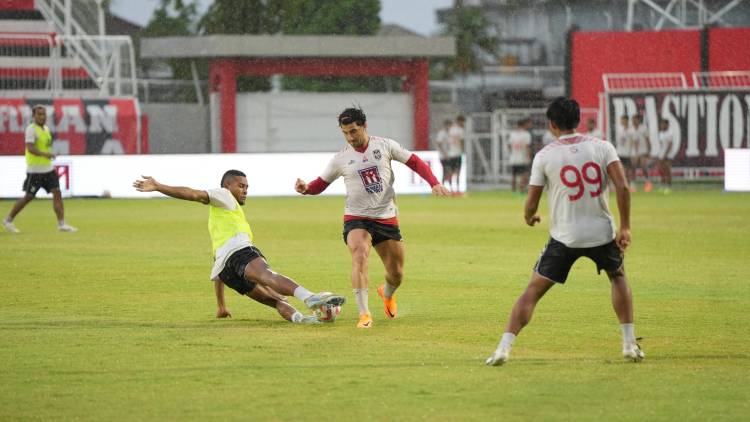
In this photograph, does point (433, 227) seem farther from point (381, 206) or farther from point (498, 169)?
point (498, 169)

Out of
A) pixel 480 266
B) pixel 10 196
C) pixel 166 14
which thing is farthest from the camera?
pixel 166 14

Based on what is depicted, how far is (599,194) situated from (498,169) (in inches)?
1480

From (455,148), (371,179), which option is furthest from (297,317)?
(455,148)

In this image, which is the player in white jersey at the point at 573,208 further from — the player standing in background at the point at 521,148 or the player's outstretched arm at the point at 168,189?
the player standing in background at the point at 521,148

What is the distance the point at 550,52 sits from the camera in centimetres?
7912

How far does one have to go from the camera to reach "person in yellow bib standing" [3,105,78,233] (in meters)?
21.8

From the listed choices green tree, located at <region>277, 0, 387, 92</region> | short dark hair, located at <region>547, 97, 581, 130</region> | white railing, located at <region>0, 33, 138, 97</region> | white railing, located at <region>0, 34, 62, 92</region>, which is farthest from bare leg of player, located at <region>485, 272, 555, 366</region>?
green tree, located at <region>277, 0, 387, 92</region>

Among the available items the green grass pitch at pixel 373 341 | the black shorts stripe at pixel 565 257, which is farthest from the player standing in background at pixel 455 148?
the black shorts stripe at pixel 565 257

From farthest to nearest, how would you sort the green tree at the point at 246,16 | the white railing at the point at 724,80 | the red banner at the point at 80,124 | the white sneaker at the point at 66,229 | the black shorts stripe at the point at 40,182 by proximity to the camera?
the green tree at the point at 246,16 → the white railing at the point at 724,80 → the red banner at the point at 80,124 → the white sneaker at the point at 66,229 → the black shorts stripe at the point at 40,182

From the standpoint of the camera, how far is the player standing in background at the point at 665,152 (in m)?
38.9

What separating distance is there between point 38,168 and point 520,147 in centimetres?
1819

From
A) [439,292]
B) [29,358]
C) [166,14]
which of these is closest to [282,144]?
[166,14]

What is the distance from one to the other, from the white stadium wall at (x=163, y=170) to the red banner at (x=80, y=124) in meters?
3.74

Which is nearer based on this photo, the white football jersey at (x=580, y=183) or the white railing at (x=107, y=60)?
the white football jersey at (x=580, y=183)
